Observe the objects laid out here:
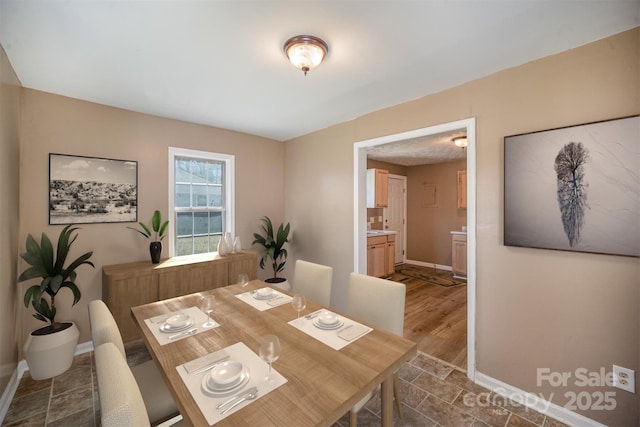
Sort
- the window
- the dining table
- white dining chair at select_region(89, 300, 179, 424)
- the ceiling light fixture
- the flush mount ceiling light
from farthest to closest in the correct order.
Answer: the ceiling light fixture, the window, the flush mount ceiling light, white dining chair at select_region(89, 300, 179, 424), the dining table

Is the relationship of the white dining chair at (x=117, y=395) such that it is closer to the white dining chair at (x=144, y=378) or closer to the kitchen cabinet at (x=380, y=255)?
the white dining chair at (x=144, y=378)

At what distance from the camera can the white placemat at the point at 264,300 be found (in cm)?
180

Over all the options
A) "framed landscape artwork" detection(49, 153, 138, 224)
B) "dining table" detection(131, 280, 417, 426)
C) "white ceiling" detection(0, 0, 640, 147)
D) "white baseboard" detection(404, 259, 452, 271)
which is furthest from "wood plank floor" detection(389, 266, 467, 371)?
"framed landscape artwork" detection(49, 153, 138, 224)

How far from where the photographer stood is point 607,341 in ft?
5.24

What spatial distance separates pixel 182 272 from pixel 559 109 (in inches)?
141

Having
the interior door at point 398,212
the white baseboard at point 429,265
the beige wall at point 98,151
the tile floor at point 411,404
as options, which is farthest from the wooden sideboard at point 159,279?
the white baseboard at point 429,265

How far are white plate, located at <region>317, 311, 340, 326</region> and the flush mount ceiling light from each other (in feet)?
5.29

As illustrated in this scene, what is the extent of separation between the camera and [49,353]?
82.8 inches

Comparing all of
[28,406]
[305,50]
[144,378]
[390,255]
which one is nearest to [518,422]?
[144,378]

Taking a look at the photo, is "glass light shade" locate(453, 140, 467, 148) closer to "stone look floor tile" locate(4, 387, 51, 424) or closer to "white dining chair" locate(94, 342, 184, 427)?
"white dining chair" locate(94, 342, 184, 427)

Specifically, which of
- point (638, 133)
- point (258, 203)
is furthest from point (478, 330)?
point (258, 203)

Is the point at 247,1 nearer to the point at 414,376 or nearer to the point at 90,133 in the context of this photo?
the point at 90,133

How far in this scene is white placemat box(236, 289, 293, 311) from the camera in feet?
5.91

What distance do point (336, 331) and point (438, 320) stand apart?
7.60ft
